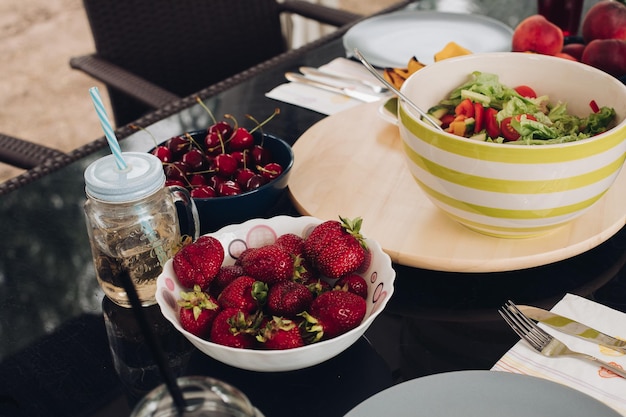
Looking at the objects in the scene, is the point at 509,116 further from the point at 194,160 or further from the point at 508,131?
the point at 194,160

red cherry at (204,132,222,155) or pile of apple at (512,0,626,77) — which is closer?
red cherry at (204,132,222,155)

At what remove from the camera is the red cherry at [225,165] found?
0.83 m

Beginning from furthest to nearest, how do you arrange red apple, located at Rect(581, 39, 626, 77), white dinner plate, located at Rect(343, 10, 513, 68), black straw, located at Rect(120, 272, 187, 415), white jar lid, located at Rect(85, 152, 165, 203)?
white dinner plate, located at Rect(343, 10, 513, 68), red apple, located at Rect(581, 39, 626, 77), white jar lid, located at Rect(85, 152, 165, 203), black straw, located at Rect(120, 272, 187, 415)

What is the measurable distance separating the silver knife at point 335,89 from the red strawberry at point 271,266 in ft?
1.69

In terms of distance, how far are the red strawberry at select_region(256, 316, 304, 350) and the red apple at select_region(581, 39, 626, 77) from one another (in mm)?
659

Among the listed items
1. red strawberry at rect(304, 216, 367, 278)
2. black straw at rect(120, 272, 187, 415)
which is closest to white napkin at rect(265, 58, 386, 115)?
red strawberry at rect(304, 216, 367, 278)

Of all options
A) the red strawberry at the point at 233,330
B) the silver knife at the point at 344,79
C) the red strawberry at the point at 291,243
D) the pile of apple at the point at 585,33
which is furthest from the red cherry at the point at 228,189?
the pile of apple at the point at 585,33

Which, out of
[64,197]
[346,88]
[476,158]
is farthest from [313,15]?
[476,158]

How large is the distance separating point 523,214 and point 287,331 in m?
0.28

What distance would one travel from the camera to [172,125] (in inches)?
42.9

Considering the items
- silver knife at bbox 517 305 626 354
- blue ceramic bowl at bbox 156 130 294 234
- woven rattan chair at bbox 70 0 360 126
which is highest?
blue ceramic bowl at bbox 156 130 294 234

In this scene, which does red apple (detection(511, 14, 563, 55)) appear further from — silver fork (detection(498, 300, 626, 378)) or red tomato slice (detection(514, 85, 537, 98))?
silver fork (detection(498, 300, 626, 378))

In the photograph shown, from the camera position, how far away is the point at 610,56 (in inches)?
38.3

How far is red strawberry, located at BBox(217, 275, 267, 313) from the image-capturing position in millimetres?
617
